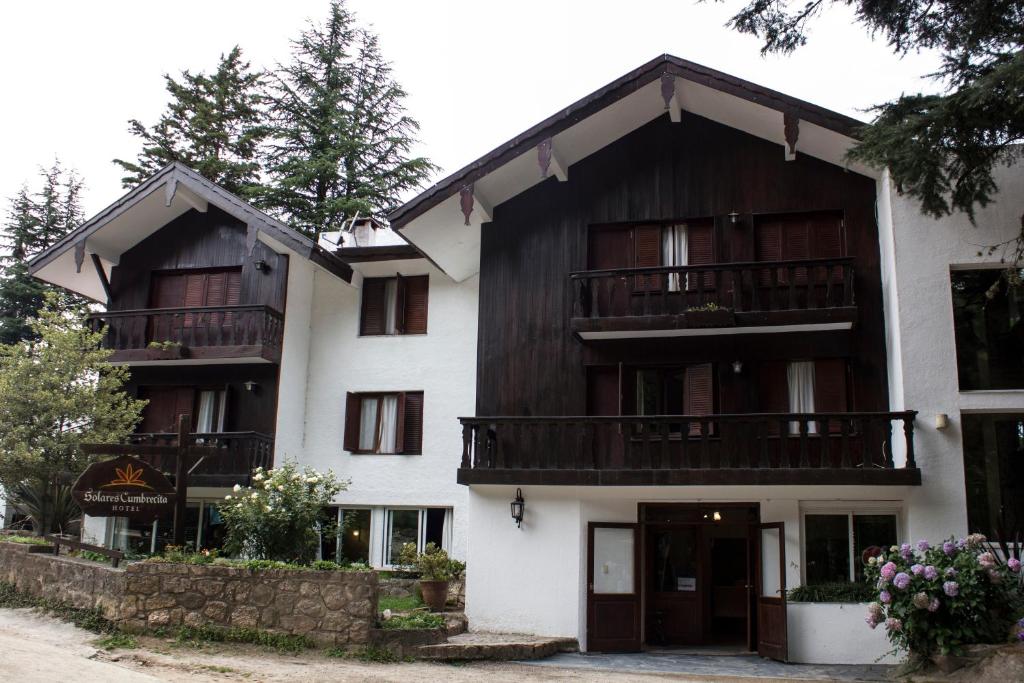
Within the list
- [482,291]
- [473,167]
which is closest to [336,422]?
[482,291]

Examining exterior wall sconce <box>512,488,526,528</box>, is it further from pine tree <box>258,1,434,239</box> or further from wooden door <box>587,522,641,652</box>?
pine tree <box>258,1,434,239</box>

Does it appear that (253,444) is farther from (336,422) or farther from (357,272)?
(357,272)

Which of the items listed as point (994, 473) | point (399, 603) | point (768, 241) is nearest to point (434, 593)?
point (399, 603)

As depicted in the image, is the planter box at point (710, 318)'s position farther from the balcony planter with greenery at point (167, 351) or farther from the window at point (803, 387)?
the balcony planter with greenery at point (167, 351)

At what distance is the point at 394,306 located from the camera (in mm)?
22781

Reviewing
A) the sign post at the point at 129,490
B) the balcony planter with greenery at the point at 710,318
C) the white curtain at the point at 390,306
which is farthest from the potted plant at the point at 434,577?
the balcony planter with greenery at the point at 710,318

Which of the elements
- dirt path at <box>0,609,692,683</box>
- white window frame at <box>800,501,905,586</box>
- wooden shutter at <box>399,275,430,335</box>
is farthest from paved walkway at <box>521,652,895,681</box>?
wooden shutter at <box>399,275,430,335</box>

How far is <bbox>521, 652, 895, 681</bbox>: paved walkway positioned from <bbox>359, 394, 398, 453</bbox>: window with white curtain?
690 centimetres

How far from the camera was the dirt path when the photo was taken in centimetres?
1177

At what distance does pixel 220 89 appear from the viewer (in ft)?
119

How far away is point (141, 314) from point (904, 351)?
53.2 ft

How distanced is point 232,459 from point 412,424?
393 cm

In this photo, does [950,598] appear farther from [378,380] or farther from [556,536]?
[378,380]

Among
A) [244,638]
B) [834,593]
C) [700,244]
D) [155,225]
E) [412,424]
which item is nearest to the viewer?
[244,638]
